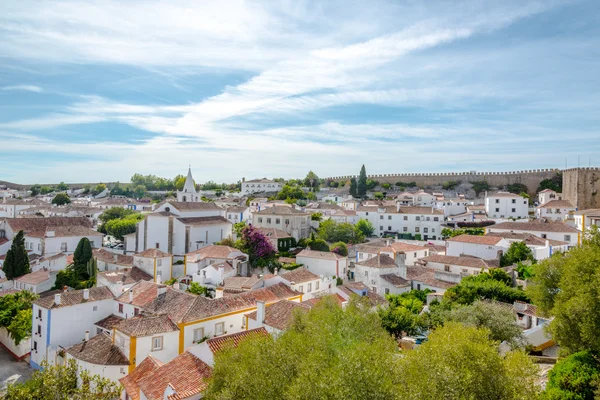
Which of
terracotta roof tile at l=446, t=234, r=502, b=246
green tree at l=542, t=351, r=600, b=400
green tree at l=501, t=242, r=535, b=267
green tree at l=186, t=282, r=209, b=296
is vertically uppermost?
terracotta roof tile at l=446, t=234, r=502, b=246

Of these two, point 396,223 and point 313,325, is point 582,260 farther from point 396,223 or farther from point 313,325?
point 396,223

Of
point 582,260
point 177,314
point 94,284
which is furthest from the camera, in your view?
point 94,284

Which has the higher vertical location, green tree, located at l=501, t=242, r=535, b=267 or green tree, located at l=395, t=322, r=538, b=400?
green tree, located at l=395, t=322, r=538, b=400

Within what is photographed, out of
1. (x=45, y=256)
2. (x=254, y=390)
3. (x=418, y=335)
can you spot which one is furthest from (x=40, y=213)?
(x=254, y=390)

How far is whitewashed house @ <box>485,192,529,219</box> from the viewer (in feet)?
183

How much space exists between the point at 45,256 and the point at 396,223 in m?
38.8

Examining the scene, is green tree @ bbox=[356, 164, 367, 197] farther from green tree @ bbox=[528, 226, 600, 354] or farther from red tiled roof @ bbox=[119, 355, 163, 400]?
red tiled roof @ bbox=[119, 355, 163, 400]

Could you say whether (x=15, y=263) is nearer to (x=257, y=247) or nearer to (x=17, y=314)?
(x=17, y=314)

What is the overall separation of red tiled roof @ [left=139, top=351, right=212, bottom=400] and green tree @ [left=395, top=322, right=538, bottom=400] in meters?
8.42

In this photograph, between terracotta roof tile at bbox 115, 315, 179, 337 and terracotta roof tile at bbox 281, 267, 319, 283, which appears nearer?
terracotta roof tile at bbox 115, 315, 179, 337

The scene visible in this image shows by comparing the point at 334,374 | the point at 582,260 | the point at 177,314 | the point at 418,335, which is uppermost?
the point at 582,260

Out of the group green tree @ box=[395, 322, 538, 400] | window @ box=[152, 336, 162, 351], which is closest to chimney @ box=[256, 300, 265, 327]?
window @ box=[152, 336, 162, 351]

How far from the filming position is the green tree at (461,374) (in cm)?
859

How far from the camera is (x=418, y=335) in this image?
23.4m
